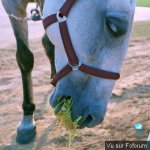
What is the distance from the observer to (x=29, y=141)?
3564 mm

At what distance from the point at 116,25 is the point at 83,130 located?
1875 millimetres

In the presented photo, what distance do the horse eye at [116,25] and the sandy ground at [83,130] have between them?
1598 mm

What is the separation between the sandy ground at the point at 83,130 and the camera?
3498 millimetres

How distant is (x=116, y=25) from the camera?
6.51ft

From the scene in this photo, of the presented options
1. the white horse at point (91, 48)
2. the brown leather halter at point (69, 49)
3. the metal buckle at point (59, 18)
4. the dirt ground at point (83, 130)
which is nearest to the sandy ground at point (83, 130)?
the dirt ground at point (83, 130)

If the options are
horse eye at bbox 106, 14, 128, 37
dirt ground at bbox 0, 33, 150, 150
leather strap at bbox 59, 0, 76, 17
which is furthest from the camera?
dirt ground at bbox 0, 33, 150, 150

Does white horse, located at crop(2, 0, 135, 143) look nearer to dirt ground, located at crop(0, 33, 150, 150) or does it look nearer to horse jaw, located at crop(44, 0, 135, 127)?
horse jaw, located at crop(44, 0, 135, 127)

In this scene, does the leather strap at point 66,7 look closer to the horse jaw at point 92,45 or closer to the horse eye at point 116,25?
the horse jaw at point 92,45

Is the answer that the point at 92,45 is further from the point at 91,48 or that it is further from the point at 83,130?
the point at 83,130

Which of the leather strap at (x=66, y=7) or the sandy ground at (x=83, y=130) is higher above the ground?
the leather strap at (x=66, y=7)

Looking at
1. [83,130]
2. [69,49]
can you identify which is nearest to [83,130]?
[83,130]

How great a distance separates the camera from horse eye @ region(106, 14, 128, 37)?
197cm

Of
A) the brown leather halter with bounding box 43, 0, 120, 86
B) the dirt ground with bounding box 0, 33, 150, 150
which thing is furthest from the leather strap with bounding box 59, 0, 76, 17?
the dirt ground with bounding box 0, 33, 150, 150

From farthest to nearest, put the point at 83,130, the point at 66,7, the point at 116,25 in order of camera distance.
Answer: the point at 83,130 → the point at 66,7 → the point at 116,25
